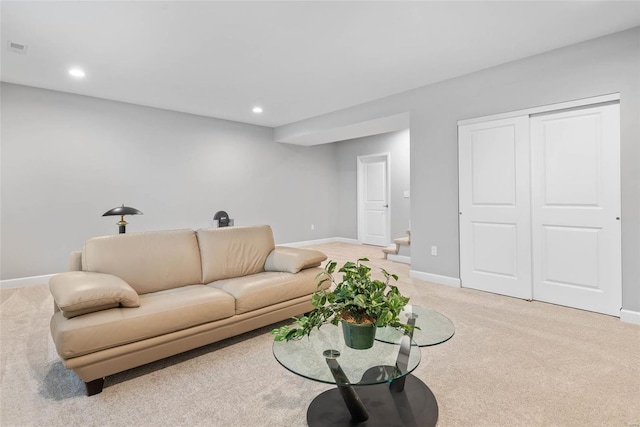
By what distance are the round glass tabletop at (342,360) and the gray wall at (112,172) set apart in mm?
4530

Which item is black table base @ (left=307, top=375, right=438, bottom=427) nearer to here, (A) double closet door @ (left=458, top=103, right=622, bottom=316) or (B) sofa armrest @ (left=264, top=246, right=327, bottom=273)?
(B) sofa armrest @ (left=264, top=246, right=327, bottom=273)

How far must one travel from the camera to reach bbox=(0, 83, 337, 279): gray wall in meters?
4.26

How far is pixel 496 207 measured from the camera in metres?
3.75

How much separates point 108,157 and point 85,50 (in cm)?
203

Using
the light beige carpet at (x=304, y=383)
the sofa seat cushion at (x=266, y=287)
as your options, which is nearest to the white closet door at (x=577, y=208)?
the light beige carpet at (x=304, y=383)

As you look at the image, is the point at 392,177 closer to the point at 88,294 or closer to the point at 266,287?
the point at 266,287

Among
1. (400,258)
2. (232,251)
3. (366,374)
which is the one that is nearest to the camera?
(366,374)

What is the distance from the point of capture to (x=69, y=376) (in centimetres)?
205

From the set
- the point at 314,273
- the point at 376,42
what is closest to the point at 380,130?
the point at 376,42

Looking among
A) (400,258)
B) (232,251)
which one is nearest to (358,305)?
(232,251)

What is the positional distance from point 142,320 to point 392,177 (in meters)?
6.02

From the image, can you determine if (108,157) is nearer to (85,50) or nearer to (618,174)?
(85,50)

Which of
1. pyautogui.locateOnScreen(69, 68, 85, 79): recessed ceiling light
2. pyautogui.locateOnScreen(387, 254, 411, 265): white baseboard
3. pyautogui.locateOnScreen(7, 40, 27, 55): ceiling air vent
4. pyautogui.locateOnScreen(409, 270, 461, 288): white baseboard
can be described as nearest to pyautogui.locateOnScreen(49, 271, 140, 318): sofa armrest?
pyautogui.locateOnScreen(7, 40, 27, 55): ceiling air vent

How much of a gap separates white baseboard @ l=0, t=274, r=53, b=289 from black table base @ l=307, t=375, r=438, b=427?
15.0 ft
